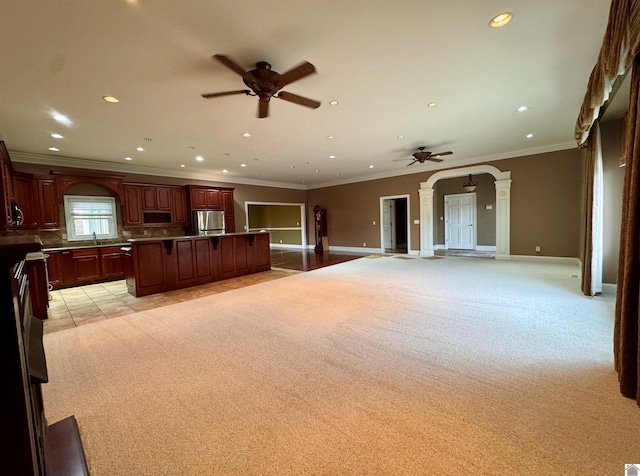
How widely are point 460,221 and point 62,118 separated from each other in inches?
415

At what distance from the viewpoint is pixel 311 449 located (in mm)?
1407

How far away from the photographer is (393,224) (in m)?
10.6

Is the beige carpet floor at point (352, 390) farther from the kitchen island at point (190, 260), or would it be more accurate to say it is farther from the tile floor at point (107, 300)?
the kitchen island at point (190, 260)

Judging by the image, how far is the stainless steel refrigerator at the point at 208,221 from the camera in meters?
7.59

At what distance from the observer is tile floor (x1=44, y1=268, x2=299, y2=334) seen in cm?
368

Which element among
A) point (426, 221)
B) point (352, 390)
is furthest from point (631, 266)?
point (426, 221)

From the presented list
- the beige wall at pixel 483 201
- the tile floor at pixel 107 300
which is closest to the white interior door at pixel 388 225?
the beige wall at pixel 483 201


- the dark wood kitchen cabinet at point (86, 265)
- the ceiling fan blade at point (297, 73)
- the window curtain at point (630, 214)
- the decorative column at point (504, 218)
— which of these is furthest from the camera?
the decorative column at point (504, 218)

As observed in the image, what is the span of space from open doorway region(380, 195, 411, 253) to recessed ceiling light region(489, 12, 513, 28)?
6.65m

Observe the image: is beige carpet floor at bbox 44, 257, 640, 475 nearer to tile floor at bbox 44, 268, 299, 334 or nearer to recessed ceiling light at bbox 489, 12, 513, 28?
tile floor at bbox 44, 268, 299, 334

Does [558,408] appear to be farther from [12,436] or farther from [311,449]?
[12,436]

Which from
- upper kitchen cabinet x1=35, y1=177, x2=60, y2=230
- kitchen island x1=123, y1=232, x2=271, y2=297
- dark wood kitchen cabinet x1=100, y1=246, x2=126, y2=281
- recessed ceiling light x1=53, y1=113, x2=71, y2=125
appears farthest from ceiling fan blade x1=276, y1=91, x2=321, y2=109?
upper kitchen cabinet x1=35, y1=177, x2=60, y2=230

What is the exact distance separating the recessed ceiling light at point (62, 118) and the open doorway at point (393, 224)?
8.03 meters

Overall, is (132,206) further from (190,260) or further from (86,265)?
(190,260)
